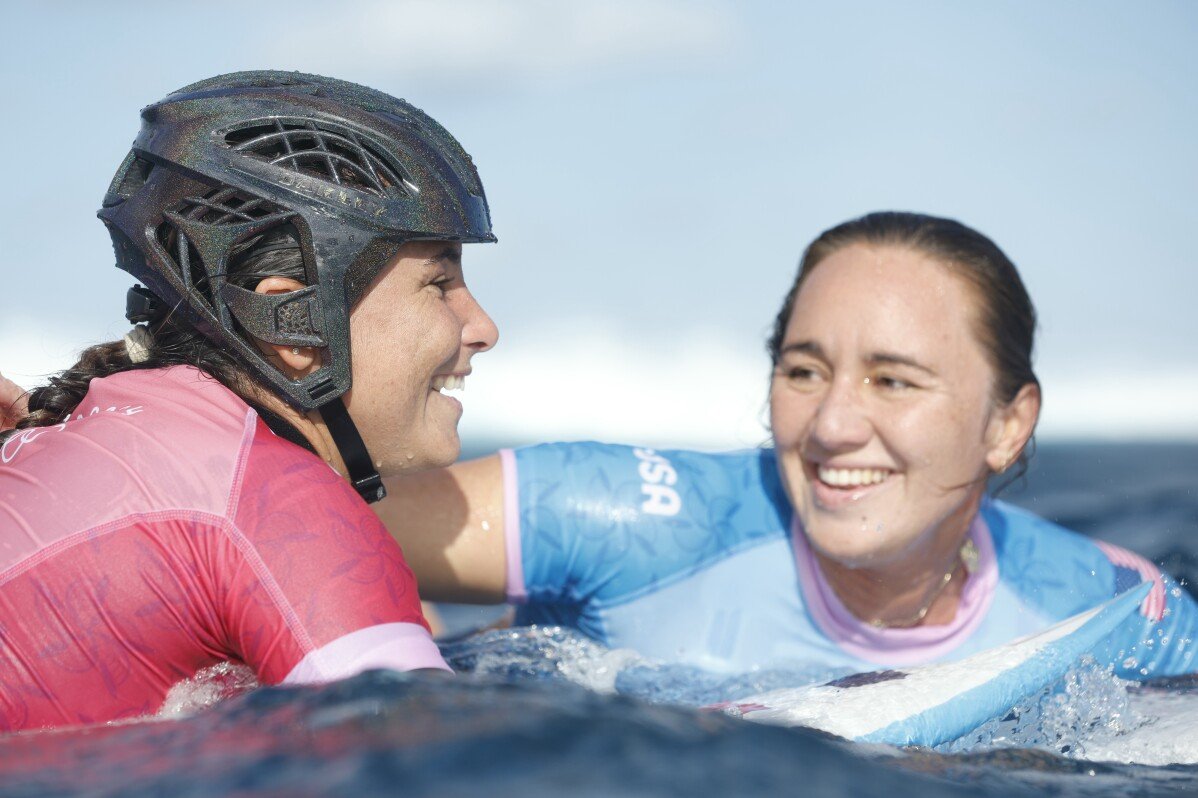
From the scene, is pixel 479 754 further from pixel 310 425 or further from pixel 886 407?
pixel 886 407

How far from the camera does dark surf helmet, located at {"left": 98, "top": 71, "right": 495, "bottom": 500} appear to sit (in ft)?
8.97

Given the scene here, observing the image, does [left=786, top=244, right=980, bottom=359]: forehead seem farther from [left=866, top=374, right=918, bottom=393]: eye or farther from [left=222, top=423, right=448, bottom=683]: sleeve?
[left=222, top=423, right=448, bottom=683]: sleeve

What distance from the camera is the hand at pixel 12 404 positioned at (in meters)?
3.35

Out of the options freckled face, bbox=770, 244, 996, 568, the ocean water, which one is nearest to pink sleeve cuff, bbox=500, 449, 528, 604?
freckled face, bbox=770, 244, 996, 568

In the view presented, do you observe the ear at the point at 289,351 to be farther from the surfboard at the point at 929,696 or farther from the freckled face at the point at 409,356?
the surfboard at the point at 929,696

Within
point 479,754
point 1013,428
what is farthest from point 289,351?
point 1013,428

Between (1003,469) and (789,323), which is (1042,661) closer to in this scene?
(1003,469)

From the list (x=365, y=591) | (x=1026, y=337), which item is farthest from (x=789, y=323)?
(x=365, y=591)

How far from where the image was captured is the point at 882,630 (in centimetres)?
415

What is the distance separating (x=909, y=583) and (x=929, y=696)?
50.7 inches

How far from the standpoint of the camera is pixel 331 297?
277 centimetres

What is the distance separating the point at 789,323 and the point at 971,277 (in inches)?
25.2

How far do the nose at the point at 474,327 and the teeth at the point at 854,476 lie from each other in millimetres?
1361

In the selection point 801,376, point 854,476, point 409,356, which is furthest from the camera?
point 801,376
